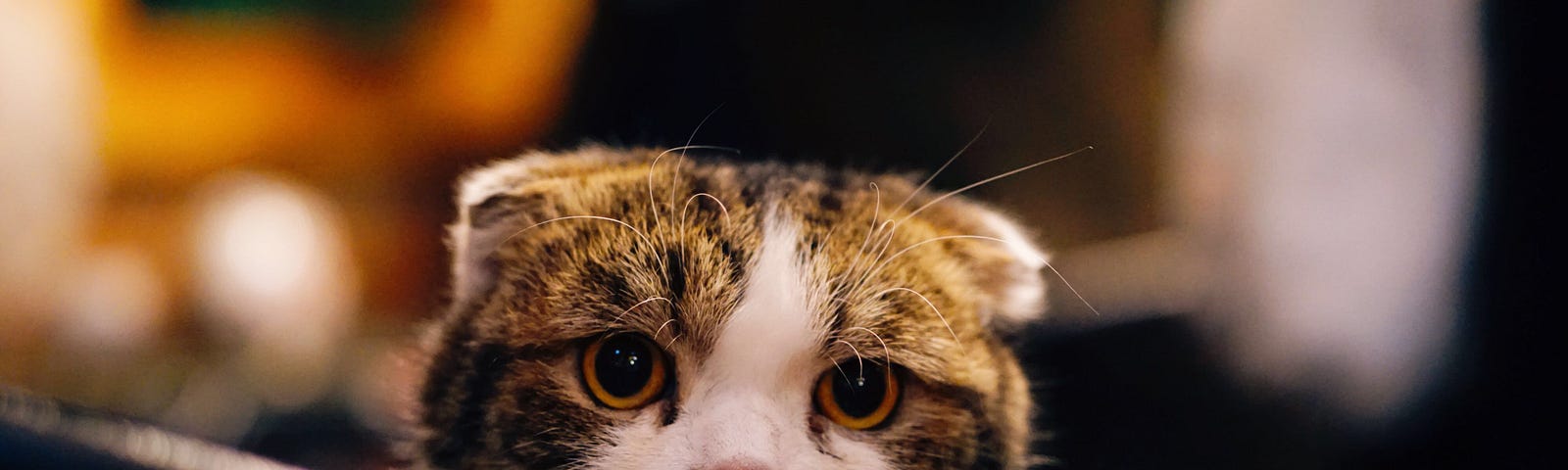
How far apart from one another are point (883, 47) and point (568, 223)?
280 mm

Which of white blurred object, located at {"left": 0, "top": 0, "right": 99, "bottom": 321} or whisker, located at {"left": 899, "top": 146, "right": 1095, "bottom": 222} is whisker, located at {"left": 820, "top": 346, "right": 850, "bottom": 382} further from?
→ white blurred object, located at {"left": 0, "top": 0, "right": 99, "bottom": 321}

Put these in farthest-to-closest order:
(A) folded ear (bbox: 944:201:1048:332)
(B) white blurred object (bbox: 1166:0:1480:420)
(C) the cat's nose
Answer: (B) white blurred object (bbox: 1166:0:1480:420), (A) folded ear (bbox: 944:201:1048:332), (C) the cat's nose

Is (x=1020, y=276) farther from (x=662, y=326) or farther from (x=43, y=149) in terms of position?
(x=43, y=149)

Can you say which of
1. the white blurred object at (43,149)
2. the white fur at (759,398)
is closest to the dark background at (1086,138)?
the white fur at (759,398)

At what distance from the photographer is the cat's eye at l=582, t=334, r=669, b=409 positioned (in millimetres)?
564

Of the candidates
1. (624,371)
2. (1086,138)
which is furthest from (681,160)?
(1086,138)

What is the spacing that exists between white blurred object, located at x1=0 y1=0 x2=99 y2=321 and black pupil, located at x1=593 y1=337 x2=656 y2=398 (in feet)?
1.53

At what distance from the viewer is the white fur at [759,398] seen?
1.79ft

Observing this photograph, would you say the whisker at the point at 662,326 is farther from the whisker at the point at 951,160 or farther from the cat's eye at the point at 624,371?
the whisker at the point at 951,160

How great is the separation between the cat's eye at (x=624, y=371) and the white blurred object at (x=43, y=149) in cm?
46

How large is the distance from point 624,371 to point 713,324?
6cm

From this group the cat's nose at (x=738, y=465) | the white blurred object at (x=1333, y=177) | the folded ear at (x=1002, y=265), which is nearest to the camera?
the cat's nose at (x=738, y=465)

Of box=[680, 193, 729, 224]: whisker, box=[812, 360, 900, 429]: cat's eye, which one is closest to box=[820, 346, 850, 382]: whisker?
box=[812, 360, 900, 429]: cat's eye

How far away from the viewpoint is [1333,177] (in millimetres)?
779
